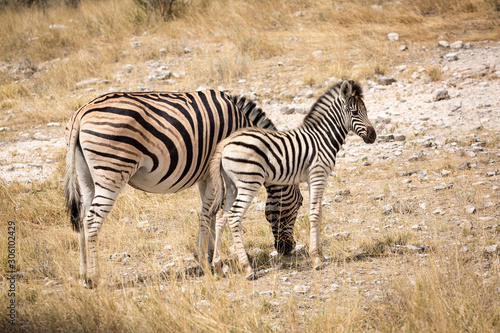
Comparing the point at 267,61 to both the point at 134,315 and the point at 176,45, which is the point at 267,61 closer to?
the point at 176,45

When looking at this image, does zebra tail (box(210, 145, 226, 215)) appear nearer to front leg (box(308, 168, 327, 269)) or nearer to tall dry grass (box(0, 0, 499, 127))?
front leg (box(308, 168, 327, 269))

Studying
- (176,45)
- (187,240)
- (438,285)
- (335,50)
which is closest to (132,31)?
(176,45)

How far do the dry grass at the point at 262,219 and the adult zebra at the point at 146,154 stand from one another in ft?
1.48

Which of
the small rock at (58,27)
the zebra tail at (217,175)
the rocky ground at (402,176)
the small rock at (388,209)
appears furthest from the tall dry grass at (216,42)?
the zebra tail at (217,175)

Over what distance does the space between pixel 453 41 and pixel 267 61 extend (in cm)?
448

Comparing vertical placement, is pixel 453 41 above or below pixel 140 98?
below

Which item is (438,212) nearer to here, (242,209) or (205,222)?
(242,209)

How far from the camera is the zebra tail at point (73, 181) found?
18.3 feet

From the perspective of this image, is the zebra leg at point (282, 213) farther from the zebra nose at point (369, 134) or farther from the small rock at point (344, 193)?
the small rock at point (344, 193)

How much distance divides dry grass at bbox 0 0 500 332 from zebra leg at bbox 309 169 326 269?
0.18 meters

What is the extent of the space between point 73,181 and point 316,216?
2.58 meters

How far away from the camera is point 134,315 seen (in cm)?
469

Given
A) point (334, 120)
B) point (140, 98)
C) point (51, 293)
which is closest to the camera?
point (51, 293)

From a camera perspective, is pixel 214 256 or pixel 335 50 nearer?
pixel 214 256
